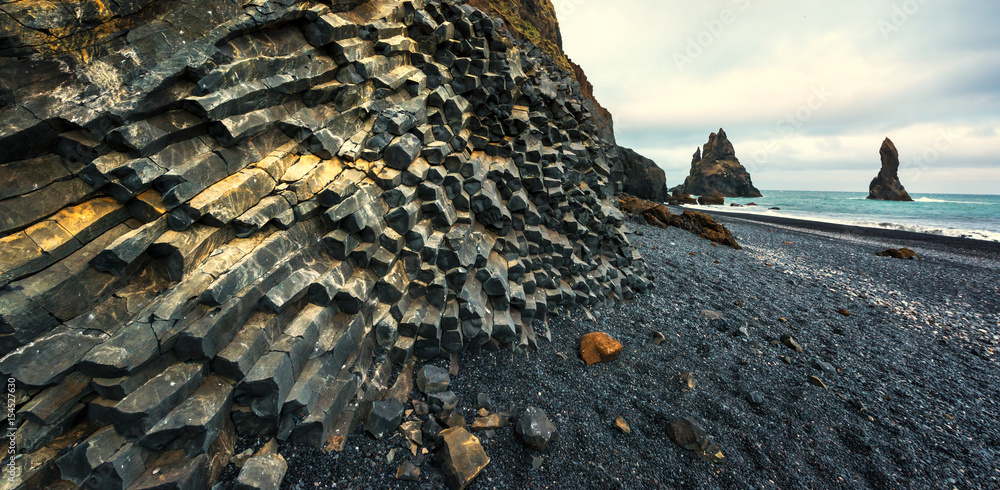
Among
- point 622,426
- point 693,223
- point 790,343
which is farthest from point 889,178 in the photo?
point 622,426

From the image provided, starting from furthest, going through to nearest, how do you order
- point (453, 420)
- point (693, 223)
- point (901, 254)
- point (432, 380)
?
point (693, 223)
point (901, 254)
point (432, 380)
point (453, 420)

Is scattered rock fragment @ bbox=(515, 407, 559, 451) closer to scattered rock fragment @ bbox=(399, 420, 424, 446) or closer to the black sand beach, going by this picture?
the black sand beach

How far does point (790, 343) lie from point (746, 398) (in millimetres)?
2541

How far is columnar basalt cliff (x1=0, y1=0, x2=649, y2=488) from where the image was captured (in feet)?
9.66

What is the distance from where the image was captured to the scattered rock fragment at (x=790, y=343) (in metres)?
6.75

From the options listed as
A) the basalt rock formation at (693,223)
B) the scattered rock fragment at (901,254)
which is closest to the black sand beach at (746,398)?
the basalt rock formation at (693,223)

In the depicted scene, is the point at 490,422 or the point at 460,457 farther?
the point at 490,422

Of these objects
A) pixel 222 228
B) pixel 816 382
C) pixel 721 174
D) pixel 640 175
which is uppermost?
pixel 721 174

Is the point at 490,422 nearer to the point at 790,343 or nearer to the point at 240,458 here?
the point at 240,458

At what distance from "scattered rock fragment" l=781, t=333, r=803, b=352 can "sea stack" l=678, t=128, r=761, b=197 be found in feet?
294

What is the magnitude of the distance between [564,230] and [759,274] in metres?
8.20

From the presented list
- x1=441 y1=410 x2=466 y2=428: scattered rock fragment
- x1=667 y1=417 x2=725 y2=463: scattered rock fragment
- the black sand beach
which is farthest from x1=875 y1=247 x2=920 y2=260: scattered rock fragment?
x1=441 y1=410 x2=466 y2=428: scattered rock fragment

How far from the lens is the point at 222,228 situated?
3777mm

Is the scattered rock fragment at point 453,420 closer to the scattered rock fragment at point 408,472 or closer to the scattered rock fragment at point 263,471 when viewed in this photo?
the scattered rock fragment at point 408,472
